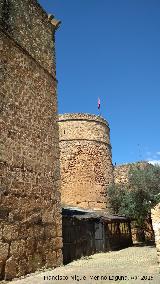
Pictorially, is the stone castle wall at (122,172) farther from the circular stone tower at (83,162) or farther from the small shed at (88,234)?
the small shed at (88,234)

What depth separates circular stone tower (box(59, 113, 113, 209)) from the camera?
65.9 ft

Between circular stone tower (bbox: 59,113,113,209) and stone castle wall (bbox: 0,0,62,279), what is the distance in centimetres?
1058

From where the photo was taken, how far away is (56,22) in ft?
35.5

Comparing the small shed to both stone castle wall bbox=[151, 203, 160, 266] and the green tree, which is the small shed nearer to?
the green tree

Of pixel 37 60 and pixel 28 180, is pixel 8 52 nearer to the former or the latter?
pixel 37 60

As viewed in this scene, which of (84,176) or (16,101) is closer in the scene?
(16,101)

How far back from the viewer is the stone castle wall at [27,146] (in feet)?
24.3

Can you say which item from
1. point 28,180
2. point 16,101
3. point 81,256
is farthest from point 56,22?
point 81,256

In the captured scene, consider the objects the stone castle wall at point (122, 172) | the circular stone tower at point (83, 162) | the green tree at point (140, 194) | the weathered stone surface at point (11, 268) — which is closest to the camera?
the weathered stone surface at point (11, 268)

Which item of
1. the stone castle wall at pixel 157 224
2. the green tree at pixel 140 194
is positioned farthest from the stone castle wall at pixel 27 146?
the green tree at pixel 140 194

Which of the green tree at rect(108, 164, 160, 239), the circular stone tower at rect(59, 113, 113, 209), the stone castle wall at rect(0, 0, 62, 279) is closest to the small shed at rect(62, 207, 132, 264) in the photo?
the green tree at rect(108, 164, 160, 239)

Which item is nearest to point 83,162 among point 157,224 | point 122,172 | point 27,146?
point 122,172

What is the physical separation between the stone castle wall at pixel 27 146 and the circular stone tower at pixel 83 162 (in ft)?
34.7

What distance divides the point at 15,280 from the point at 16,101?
4534 mm
